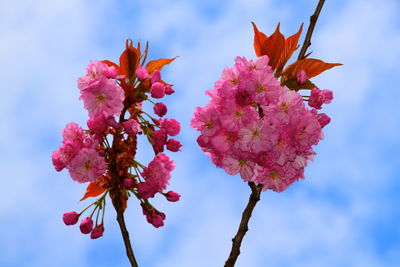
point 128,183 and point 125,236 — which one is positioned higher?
point 128,183

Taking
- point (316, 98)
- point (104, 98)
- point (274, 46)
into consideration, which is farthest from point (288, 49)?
point (104, 98)

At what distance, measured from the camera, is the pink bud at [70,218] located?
2166 millimetres

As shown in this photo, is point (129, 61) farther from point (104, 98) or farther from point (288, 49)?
point (288, 49)

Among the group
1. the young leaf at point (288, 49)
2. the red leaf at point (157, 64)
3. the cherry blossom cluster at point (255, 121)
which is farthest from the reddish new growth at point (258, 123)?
the red leaf at point (157, 64)

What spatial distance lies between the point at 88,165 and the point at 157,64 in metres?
0.46

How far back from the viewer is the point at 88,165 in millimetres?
2070

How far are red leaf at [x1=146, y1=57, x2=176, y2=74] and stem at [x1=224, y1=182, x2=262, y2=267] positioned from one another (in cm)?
54

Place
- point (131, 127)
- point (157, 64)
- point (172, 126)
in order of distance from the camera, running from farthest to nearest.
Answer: point (157, 64) → point (172, 126) → point (131, 127)

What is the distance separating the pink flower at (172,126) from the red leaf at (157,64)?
233 mm

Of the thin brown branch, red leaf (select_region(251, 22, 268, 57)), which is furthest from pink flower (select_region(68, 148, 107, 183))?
the thin brown branch

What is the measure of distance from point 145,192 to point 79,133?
0.99ft

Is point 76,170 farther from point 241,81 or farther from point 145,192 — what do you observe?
point 241,81

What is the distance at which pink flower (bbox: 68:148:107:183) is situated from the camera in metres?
2.06

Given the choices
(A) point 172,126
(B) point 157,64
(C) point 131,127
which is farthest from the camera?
(B) point 157,64
